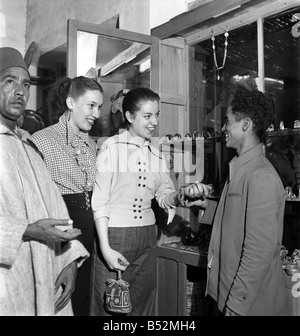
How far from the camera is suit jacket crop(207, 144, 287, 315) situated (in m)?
1.43

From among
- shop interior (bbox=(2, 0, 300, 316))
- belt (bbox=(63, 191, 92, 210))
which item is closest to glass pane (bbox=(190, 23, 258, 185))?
shop interior (bbox=(2, 0, 300, 316))

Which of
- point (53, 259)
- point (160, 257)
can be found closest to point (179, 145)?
point (160, 257)

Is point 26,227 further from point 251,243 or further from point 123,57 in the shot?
point 123,57

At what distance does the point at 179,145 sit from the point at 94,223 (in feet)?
2.93

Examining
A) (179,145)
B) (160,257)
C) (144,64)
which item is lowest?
(160,257)

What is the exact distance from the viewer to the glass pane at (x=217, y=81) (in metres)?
2.35

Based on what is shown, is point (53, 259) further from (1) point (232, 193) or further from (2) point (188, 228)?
(2) point (188, 228)

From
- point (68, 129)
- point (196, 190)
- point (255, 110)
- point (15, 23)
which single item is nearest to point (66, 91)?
point (68, 129)

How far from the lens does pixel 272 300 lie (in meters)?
1.50

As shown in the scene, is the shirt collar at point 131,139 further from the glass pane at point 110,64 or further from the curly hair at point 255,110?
the curly hair at point 255,110

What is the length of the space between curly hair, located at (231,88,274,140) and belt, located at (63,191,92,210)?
2.60 ft

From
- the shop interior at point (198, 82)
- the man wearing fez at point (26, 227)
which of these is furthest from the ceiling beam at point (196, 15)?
the man wearing fez at point (26, 227)

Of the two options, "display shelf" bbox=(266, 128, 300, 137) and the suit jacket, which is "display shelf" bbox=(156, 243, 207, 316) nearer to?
the suit jacket

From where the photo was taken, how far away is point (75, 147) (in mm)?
1842
